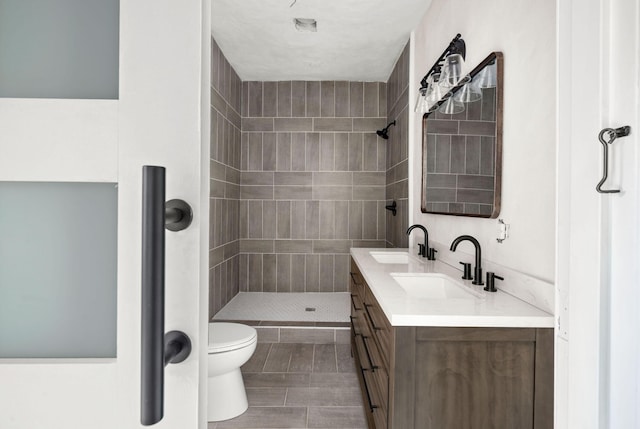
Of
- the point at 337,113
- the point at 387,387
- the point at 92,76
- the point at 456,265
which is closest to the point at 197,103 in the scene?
the point at 92,76

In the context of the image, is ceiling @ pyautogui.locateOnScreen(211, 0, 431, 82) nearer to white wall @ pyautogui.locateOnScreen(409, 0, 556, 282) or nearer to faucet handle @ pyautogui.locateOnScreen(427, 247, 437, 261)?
white wall @ pyautogui.locateOnScreen(409, 0, 556, 282)

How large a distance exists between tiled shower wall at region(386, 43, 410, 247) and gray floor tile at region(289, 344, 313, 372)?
3.96 ft

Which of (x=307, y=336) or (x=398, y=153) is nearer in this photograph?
(x=307, y=336)

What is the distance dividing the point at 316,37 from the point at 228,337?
8.16ft

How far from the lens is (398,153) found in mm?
3352

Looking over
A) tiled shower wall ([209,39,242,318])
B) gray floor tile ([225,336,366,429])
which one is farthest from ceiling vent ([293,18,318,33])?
gray floor tile ([225,336,366,429])

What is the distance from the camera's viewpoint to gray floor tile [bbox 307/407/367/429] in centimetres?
187

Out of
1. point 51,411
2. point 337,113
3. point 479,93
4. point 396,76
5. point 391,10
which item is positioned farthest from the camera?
point 337,113

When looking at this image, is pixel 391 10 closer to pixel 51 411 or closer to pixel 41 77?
pixel 41 77

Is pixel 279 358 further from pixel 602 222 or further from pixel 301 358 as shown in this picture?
pixel 602 222

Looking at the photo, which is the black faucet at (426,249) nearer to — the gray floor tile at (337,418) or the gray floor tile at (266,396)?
the gray floor tile at (337,418)

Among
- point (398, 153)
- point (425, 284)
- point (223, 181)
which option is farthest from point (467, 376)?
point (223, 181)

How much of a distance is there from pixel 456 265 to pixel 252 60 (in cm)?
277

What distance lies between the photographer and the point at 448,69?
182 cm
